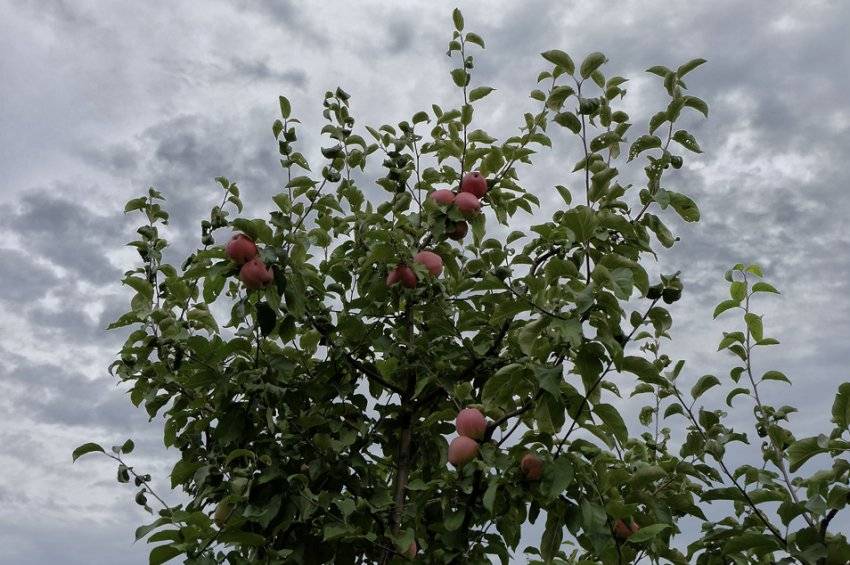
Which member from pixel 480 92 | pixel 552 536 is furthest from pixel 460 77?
pixel 552 536

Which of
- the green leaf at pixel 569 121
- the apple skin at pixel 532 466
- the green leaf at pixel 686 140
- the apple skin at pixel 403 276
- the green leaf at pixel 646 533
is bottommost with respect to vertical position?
the green leaf at pixel 646 533

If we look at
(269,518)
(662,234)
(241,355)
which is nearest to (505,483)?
(269,518)

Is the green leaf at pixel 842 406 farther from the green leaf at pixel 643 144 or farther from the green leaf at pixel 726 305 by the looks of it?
the green leaf at pixel 643 144

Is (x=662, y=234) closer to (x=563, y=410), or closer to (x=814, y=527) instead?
(x=563, y=410)

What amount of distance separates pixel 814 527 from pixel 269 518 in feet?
6.53

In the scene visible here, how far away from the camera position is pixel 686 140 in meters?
3.07

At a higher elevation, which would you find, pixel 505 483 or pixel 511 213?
pixel 511 213

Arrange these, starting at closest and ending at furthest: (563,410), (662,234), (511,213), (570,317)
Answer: (570,317) < (563,410) < (662,234) < (511,213)

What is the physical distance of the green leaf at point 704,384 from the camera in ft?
11.0

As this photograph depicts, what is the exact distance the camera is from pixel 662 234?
3010 mm

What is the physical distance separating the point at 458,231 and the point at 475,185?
0.26 m

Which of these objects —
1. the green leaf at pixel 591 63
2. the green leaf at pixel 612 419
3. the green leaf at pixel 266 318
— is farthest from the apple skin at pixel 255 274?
the green leaf at pixel 591 63

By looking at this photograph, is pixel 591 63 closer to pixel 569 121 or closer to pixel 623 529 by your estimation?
pixel 569 121

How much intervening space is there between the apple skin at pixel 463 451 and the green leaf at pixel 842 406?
1.24 meters
